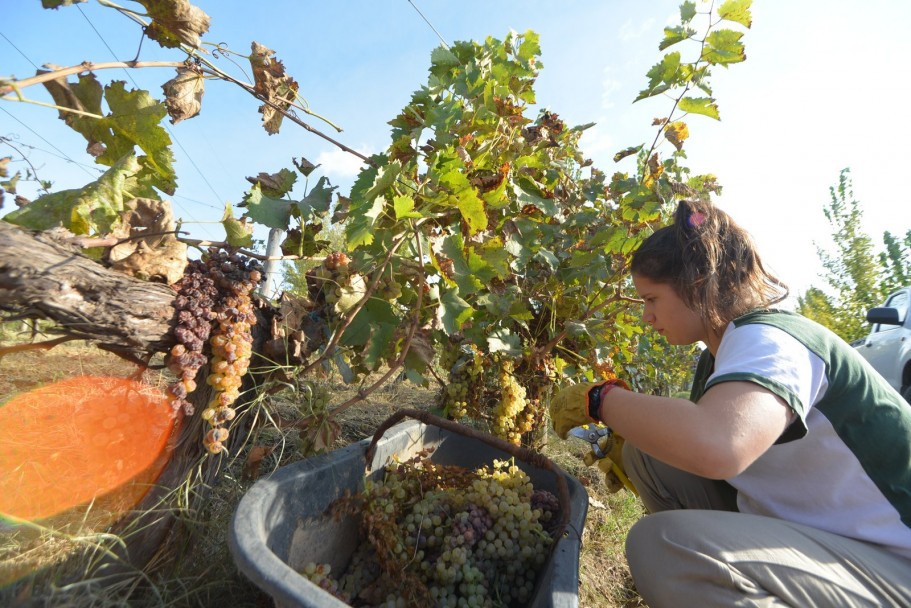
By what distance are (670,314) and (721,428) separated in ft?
1.74

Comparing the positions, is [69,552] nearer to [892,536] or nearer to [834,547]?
[834,547]

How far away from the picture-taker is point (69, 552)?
123cm

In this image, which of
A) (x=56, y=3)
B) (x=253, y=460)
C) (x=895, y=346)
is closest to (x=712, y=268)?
(x=253, y=460)

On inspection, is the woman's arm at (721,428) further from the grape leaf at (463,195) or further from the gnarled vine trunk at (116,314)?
the gnarled vine trunk at (116,314)

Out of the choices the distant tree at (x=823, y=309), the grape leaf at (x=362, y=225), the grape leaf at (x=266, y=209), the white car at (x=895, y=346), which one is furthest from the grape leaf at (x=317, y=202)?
the distant tree at (x=823, y=309)

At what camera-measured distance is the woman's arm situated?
43.4 inches

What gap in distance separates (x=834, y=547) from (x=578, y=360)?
1545 millimetres

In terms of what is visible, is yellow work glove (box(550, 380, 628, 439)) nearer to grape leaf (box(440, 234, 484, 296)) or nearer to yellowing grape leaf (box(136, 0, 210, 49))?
grape leaf (box(440, 234, 484, 296))

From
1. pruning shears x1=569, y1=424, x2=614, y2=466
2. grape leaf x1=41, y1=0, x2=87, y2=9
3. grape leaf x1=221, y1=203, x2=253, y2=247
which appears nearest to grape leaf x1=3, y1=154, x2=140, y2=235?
grape leaf x1=221, y1=203, x2=253, y2=247

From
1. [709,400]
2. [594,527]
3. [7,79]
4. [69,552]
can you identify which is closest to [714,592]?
[709,400]

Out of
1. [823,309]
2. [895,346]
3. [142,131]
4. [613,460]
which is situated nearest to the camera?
[142,131]

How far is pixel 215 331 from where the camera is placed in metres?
1.34

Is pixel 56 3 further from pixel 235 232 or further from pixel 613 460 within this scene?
pixel 613 460

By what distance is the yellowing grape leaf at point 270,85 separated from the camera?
1.71 metres
